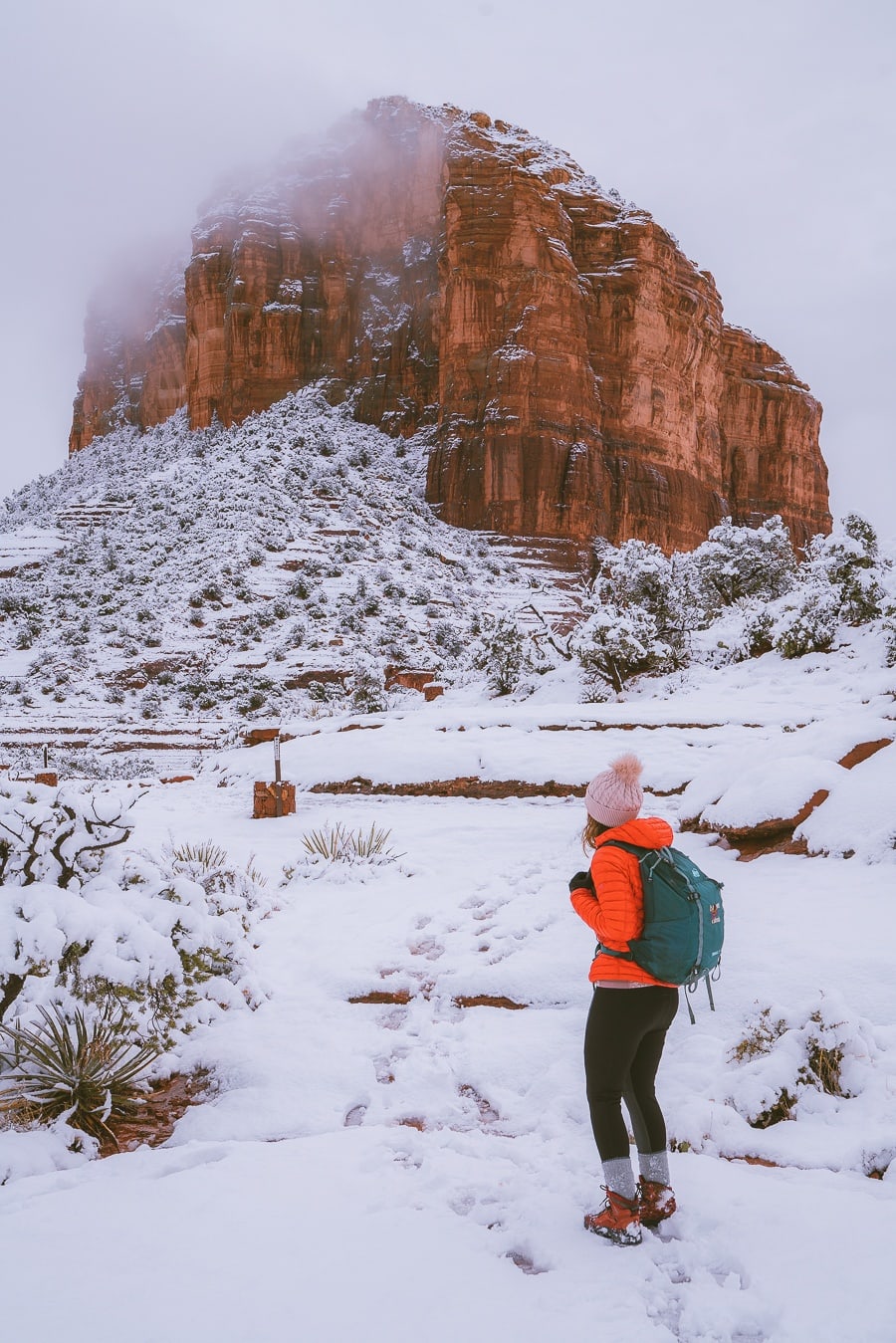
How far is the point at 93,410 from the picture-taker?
302 ft

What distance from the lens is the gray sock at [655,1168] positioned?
266 cm

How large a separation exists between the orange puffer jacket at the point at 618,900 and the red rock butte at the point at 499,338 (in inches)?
2056

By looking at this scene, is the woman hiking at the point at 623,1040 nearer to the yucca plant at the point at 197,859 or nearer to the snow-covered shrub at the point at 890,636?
the yucca plant at the point at 197,859

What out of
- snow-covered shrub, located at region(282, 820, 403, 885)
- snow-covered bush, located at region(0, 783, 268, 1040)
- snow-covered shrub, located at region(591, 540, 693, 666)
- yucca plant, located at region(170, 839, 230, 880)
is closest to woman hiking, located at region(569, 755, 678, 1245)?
snow-covered bush, located at region(0, 783, 268, 1040)

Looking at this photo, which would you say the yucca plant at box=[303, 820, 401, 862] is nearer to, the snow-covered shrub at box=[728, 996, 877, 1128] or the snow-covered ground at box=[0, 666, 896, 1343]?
the snow-covered ground at box=[0, 666, 896, 1343]

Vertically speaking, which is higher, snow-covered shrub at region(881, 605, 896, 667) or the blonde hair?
snow-covered shrub at region(881, 605, 896, 667)

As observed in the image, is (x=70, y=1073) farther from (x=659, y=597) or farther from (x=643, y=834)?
(x=659, y=597)

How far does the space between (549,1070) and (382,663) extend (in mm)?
26157

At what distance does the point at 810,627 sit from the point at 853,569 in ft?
6.58

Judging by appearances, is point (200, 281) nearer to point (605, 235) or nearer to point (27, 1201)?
point (605, 235)

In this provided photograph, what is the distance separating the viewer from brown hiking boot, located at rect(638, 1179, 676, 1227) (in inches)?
102

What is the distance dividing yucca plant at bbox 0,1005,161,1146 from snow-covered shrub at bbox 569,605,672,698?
552 inches

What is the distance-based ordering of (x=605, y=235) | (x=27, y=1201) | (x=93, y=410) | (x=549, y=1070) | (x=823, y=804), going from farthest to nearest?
1. (x=93, y=410)
2. (x=605, y=235)
3. (x=823, y=804)
4. (x=549, y=1070)
5. (x=27, y=1201)

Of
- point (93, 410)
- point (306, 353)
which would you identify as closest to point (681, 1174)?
point (306, 353)
